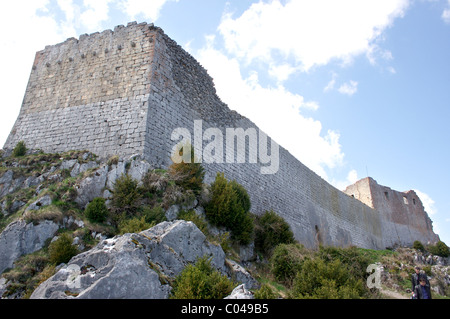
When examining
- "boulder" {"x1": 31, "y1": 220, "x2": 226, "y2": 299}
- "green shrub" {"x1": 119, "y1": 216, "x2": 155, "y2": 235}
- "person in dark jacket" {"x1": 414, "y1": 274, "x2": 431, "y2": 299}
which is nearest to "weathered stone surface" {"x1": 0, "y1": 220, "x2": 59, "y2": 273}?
"green shrub" {"x1": 119, "y1": 216, "x2": 155, "y2": 235}

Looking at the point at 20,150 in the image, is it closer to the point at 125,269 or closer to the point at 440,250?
the point at 125,269

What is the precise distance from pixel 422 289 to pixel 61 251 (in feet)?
23.8

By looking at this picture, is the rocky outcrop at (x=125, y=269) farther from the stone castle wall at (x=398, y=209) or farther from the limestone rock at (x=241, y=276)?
the stone castle wall at (x=398, y=209)

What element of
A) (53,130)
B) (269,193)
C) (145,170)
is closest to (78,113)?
(53,130)

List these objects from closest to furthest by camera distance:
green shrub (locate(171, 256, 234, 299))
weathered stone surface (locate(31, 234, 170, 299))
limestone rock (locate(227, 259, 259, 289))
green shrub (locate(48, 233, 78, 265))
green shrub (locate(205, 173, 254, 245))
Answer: weathered stone surface (locate(31, 234, 170, 299)) < green shrub (locate(171, 256, 234, 299)) < green shrub (locate(48, 233, 78, 265)) < limestone rock (locate(227, 259, 259, 289)) < green shrub (locate(205, 173, 254, 245))

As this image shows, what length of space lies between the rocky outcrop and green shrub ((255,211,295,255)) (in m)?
5.82

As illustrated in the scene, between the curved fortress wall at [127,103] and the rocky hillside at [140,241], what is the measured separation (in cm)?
100

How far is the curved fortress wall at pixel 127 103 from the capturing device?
12195mm

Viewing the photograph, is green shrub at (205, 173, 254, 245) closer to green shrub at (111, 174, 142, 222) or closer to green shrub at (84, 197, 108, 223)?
green shrub at (111, 174, 142, 222)

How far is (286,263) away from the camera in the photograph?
401 inches

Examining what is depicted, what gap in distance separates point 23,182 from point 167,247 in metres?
6.90

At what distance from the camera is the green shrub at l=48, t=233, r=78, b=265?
729cm

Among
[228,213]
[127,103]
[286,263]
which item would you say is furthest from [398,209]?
[127,103]
